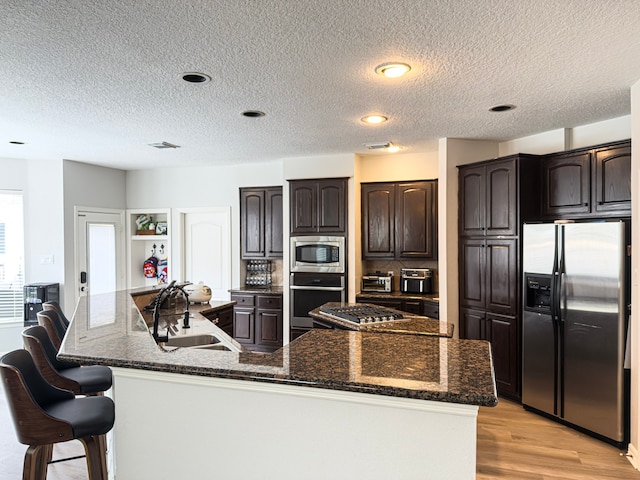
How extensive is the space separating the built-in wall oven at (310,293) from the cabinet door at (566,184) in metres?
2.42

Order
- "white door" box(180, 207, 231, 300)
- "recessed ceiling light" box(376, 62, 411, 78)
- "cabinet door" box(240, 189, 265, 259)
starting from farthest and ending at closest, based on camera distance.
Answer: "white door" box(180, 207, 231, 300) → "cabinet door" box(240, 189, 265, 259) → "recessed ceiling light" box(376, 62, 411, 78)

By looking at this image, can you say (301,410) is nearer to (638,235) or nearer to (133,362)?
(133,362)

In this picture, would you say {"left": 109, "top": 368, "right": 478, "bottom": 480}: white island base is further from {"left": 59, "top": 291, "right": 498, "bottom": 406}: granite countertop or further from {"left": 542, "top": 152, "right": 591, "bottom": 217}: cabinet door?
{"left": 542, "top": 152, "right": 591, "bottom": 217}: cabinet door

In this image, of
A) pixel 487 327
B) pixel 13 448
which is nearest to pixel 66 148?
pixel 13 448

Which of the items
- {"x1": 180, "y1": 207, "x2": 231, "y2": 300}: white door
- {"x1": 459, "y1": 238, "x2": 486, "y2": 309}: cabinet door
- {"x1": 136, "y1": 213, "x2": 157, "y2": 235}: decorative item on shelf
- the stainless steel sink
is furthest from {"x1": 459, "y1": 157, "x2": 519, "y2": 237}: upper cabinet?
{"x1": 136, "y1": 213, "x2": 157, "y2": 235}: decorative item on shelf

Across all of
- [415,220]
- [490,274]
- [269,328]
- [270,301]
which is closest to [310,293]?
[270,301]

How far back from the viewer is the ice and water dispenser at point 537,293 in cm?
369

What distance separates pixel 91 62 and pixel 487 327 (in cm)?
394

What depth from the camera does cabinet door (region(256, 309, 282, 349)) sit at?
5.73 metres

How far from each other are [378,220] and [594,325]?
2683 millimetres

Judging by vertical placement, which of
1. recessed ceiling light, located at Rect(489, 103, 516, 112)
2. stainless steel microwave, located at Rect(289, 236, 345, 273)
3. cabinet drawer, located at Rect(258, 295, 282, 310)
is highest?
recessed ceiling light, located at Rect(489, 103, 516, 112)

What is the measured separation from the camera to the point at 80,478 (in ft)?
8.94

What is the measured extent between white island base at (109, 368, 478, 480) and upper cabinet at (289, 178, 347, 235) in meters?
3.74

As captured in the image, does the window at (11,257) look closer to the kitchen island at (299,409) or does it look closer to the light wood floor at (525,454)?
the light wood floor at (525,454)
